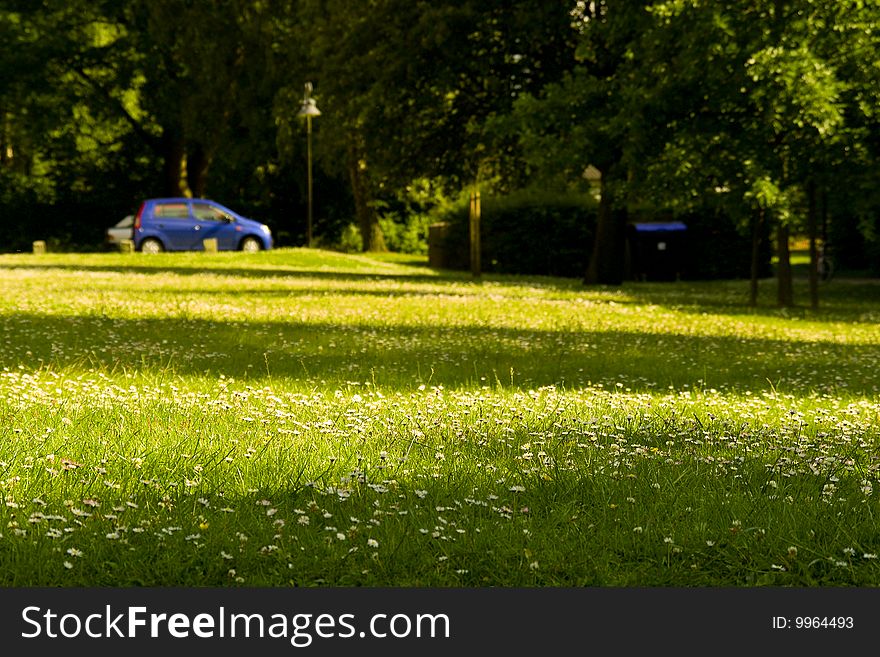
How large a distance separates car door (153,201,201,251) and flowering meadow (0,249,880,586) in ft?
91.1

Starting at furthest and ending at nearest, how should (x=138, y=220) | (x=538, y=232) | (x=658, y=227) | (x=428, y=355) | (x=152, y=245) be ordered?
1. (x=152, y=245)
2. (x=138, y=220)
3. (x=538, y=232)
4. (x=658, y=227)
5. (x=428, y=355)

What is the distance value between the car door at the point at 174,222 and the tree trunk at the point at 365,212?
7.59m

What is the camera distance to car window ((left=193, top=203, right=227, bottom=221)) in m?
43.2

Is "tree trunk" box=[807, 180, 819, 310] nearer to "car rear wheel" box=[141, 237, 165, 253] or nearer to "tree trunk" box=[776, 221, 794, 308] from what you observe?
"tree trunk" box=[776, 221, 794, 308]

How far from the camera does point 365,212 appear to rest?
5009 cm

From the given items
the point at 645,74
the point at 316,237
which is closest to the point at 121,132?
the point at 316,237

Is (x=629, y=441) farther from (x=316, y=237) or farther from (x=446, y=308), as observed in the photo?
(x=316, y=237)

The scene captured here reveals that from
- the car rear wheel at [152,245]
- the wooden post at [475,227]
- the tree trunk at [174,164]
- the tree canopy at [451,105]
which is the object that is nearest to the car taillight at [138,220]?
the car rear wheel at [152,245]

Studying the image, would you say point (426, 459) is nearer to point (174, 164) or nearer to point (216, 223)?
point (216, 223)

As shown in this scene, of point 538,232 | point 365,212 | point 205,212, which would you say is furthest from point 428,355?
point 365,212

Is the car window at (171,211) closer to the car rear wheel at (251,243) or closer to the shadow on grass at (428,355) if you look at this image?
the car rear wheel at (251,243)

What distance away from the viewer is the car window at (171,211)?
141 ft

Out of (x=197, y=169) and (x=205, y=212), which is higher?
(x=197, y=169)

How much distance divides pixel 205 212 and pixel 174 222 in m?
1.12
